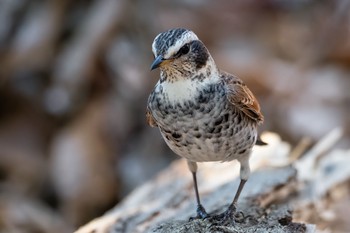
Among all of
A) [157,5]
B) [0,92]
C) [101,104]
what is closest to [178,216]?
[101,104]

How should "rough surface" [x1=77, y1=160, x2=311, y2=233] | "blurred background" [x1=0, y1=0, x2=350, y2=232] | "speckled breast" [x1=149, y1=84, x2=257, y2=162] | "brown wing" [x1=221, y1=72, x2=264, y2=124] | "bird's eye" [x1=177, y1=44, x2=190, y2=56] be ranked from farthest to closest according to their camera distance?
"blurred background" [x1=0, y1=0, x2=350, y2=232], "rough surface" [x1=77, y1=160, x2=311, y2=233], "brown wing" [x1=221, y1=72, x2=264, y2=124], "speckled breast" [x1=149, y1=84, x2=257, y2=162], "bird's eye" [x1=177, y1=44, x2=190, y2=56]

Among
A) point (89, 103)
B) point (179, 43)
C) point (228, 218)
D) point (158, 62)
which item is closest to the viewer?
point (158, 62)

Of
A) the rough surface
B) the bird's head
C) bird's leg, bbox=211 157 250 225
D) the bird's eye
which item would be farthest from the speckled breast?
the rough surface

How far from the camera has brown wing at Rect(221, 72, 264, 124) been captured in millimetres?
5645

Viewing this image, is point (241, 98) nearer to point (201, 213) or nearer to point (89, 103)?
point (201, 213)

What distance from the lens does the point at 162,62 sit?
517 cm

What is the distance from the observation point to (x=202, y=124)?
17.9ft

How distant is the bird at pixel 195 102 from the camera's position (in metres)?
5.32

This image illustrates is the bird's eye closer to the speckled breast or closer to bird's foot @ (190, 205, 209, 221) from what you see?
the speckled breast

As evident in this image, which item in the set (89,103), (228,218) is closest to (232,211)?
(228,218)

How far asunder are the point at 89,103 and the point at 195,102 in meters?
5.20

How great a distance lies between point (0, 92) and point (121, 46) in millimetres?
1749

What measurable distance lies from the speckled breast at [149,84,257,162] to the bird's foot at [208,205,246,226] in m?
0.48

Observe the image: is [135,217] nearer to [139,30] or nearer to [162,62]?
[162,62]
